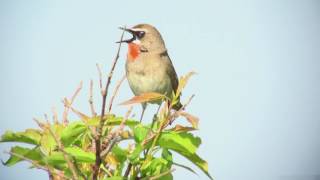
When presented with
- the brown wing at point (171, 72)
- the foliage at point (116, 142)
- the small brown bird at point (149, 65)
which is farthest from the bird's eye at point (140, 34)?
the foliage at point (116, 142)

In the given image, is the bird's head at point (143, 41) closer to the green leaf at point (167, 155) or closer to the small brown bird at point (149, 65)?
the small brown bird at point (149, 65)

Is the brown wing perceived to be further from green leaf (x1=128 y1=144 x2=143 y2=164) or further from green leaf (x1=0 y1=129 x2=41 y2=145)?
green leaf (x1=128 y1=144 x2=143 y2=164)

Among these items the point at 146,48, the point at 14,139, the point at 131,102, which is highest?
the point at 131,102

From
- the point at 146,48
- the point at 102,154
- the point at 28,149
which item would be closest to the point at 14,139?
the point at 28,149

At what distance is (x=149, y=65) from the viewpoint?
21.4ft

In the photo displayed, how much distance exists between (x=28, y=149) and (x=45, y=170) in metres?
0.11

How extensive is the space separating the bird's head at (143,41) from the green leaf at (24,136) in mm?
3279

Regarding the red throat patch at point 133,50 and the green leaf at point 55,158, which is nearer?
the green leaf at point 55,158

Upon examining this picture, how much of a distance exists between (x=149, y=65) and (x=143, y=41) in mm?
498

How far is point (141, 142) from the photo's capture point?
6.66ft

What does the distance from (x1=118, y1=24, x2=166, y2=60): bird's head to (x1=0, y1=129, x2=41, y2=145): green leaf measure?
→ 10.8 ft

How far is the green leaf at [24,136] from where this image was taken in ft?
6.95

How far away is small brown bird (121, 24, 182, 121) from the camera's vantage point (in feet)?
19.9

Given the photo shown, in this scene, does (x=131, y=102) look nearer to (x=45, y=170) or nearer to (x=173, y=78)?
(x=45, y=170)
